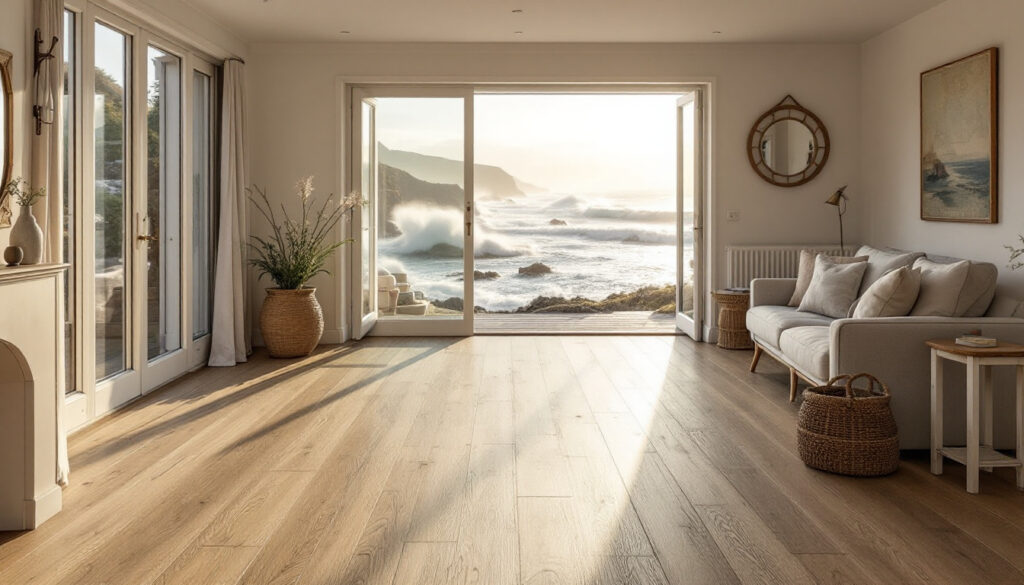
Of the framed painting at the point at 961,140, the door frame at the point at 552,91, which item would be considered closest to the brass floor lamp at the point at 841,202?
the framed painting at the point at 961,140

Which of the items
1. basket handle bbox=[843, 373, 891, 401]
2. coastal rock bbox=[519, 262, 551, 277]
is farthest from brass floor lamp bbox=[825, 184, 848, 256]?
coastal rock bbox=[519, 262, 551, 277]

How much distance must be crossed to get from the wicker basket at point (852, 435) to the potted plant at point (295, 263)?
408 cm

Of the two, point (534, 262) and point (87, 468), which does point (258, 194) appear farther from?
point (534, 262)

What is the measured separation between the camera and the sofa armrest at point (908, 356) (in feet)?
12.6

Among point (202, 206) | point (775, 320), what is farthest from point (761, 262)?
point (202, 206)

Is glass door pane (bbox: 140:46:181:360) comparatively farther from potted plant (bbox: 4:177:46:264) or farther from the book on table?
the book on table

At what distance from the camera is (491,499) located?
3.27 m

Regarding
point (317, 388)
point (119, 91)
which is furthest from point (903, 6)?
point (119, 91)

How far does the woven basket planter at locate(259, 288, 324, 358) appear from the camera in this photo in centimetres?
652

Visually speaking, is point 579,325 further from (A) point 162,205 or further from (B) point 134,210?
(B) point 134,210

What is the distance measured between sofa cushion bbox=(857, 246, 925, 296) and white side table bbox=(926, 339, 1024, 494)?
1711mm

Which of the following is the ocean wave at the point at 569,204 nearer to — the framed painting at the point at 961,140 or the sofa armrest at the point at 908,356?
the framed painting at the point at 961,140

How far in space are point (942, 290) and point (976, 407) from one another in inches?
46.0

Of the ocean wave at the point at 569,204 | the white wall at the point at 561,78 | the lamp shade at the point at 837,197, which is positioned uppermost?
the white wall at the point at 561,78
